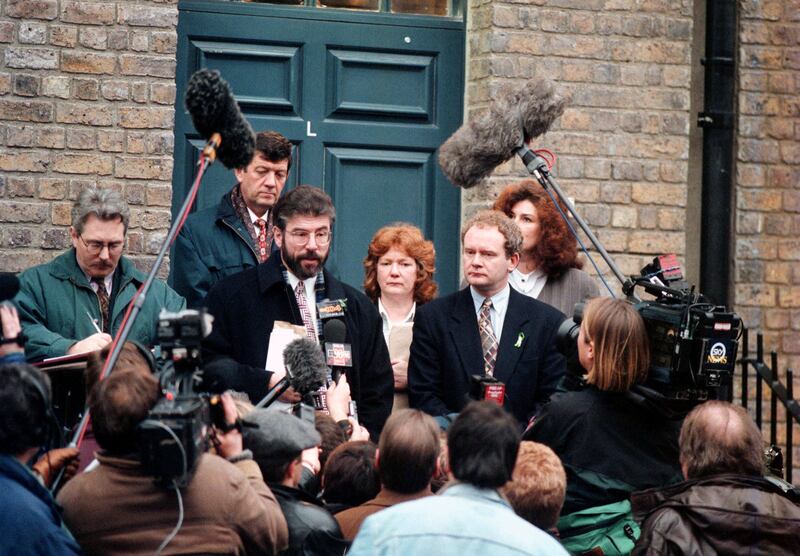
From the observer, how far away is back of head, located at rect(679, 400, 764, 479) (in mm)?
4809

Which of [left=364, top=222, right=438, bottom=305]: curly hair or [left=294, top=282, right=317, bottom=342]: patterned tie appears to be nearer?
[left=294, top=282, right=317, bottom=342]: patterned tie

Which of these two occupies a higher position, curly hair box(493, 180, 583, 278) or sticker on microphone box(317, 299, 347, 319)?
curly hair box(493, 180, 583, 278)

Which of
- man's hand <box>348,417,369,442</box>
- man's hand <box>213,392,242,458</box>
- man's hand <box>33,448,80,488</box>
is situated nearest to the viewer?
man's hand <box>33,448,80,488</box>

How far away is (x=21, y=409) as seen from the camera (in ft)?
13.6

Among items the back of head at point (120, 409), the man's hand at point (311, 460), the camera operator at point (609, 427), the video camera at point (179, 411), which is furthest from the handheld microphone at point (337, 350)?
the back of head at point (120, 409)

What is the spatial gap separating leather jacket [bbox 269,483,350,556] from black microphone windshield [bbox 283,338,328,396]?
2.09ft

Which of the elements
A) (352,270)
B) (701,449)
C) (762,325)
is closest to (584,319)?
(701,449)

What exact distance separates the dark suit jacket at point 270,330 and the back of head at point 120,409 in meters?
1.93

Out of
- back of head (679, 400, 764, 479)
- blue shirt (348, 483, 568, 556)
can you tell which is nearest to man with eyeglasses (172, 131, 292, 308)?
back of head (679, 400, 764, 479)

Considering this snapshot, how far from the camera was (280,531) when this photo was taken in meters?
4.38

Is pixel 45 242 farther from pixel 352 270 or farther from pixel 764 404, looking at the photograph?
pixel 764 404

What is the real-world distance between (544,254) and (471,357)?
0.91m

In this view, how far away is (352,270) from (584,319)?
125 inches

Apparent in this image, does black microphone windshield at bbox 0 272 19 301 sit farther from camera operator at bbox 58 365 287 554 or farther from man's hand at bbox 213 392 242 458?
man's hand at bbox 213 392 242 458
